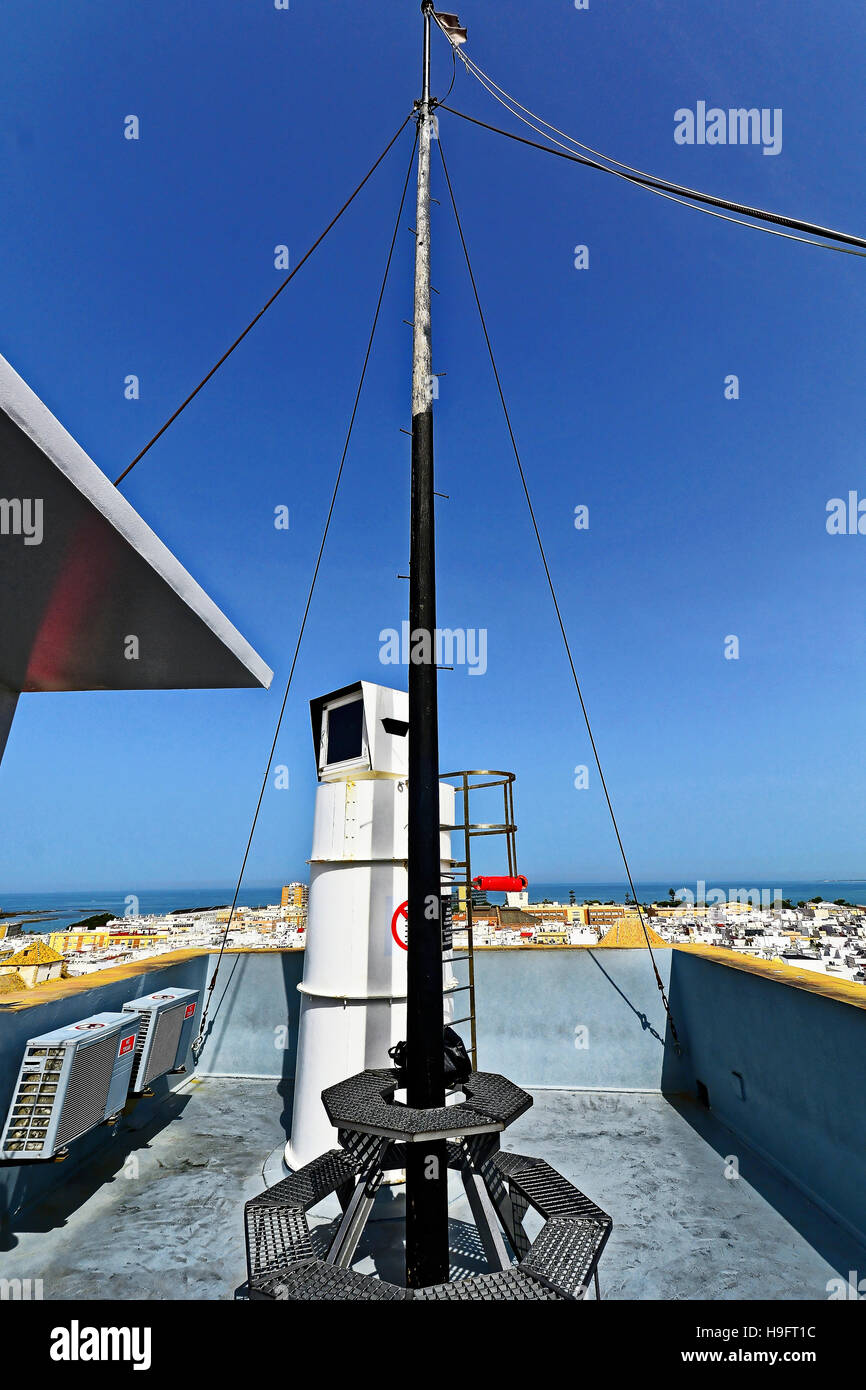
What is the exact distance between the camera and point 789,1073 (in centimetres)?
589

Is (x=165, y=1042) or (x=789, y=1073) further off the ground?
(x=789, y=1073)

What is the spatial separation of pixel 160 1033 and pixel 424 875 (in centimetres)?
490

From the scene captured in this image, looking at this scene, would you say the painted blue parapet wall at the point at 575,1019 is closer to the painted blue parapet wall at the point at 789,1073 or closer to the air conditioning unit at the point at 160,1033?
the painted blue parapet wall at the point at 789,1073

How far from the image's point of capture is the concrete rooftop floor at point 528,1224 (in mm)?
4381

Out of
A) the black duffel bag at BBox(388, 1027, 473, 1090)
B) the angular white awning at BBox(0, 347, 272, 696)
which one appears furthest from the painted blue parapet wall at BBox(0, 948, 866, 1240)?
the angular white awning at BBox(0, 347, 272, 696)

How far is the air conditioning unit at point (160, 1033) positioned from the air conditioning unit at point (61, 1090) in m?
0.55

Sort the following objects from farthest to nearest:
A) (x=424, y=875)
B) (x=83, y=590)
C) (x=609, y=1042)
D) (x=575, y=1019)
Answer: (x=575, y=1019)
(x=609, y=1042)
(x=424, y=875)
(x=83, y=590)

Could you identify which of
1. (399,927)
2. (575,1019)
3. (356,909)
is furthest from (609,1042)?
(356,909)

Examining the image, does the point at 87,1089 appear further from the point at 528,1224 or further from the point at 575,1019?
the point at 575,1019

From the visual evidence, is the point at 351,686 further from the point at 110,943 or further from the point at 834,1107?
the point at 110,943

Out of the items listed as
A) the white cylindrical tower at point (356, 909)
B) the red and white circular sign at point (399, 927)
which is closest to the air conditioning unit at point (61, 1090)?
the white cylindrical tower at point (356, 909)

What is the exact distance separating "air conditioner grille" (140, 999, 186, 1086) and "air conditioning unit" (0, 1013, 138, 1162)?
0.68m

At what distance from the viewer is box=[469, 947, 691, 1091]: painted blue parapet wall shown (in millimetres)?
8328
